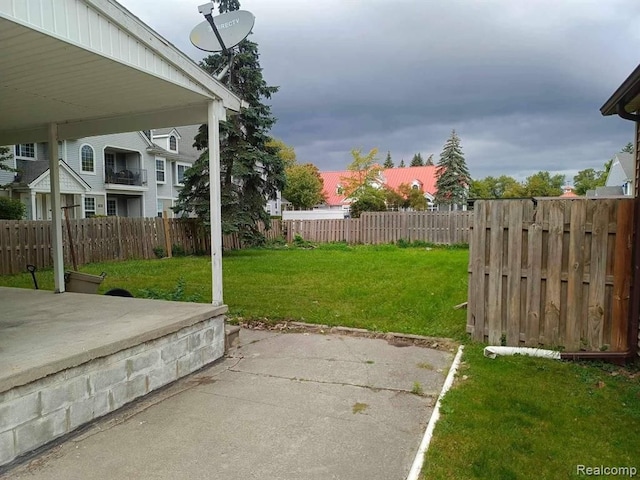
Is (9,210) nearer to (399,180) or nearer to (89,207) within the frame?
(89,207)

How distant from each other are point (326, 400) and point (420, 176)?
52.9m

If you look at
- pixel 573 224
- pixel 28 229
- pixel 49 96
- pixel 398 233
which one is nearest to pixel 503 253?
pixel 573 224

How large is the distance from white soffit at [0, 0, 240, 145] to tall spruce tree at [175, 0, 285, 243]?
29.9 ft

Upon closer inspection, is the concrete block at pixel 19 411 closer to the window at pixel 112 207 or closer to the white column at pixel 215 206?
the white column at pixel 215 206

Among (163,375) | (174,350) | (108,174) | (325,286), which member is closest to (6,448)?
(163,375)

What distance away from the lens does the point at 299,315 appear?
6.34 metres

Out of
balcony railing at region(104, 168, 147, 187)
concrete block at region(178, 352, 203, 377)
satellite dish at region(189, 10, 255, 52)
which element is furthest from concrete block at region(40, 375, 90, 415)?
balcony railing at region(104, 168, 147, 187)

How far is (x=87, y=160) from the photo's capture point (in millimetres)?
24281

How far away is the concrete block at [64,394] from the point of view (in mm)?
2824

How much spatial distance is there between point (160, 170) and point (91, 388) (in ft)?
90.8

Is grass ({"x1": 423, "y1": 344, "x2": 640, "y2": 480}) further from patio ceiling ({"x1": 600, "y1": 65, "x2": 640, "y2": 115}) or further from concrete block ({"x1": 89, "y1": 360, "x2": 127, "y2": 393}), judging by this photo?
patio ceiling ({"x1": 600, "y1": 65, "x2": 640, "y2": 115})

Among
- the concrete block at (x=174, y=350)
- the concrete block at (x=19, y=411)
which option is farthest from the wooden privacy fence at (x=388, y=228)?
the concrete block at (x=19, y=411)

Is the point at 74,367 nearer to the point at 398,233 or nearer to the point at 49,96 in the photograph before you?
the point at 49,96

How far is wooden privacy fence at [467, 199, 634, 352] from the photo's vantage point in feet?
14.2
